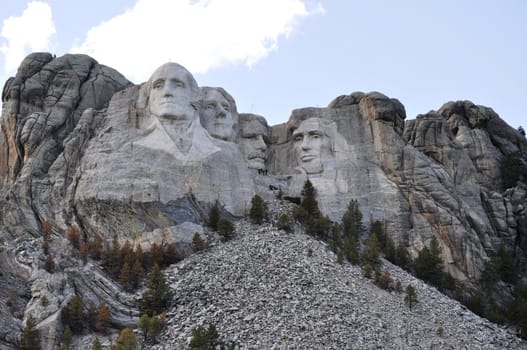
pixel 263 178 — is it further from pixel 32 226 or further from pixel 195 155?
pixel 32 226

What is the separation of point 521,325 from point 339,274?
8.44 m

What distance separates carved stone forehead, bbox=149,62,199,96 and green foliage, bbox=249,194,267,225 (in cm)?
710

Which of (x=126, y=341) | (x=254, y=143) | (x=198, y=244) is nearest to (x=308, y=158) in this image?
(x=254, y=143)

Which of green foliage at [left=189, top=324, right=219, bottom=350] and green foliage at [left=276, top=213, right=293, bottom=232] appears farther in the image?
green foliage at [left=276, top=213, right=293, bottom=232]

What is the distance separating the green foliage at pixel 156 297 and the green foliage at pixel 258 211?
818 centimetres

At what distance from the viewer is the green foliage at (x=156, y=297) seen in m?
A: 39.7

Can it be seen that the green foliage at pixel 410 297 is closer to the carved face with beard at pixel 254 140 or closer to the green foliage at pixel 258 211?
the green foliage at pixel 258 211

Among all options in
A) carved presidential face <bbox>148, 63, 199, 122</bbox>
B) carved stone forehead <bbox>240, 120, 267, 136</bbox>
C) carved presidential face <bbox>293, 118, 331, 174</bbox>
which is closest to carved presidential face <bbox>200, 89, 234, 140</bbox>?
carved presidential face <bbox>148, 63, 199, 122</bbox>

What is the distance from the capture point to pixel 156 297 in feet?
131

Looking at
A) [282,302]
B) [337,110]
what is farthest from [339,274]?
[337,110]

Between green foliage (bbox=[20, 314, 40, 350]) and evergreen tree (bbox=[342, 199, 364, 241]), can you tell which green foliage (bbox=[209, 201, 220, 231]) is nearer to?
evergreen tree (bbox=[342, 199, 364, 241])

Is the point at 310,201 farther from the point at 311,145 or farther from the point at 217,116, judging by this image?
the point at 217,116

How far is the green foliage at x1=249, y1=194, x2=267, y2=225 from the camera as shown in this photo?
47.5 meters

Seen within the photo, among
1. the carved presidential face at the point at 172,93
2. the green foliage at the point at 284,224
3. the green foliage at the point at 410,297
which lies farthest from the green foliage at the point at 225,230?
the green foliage at the point at 410,297
